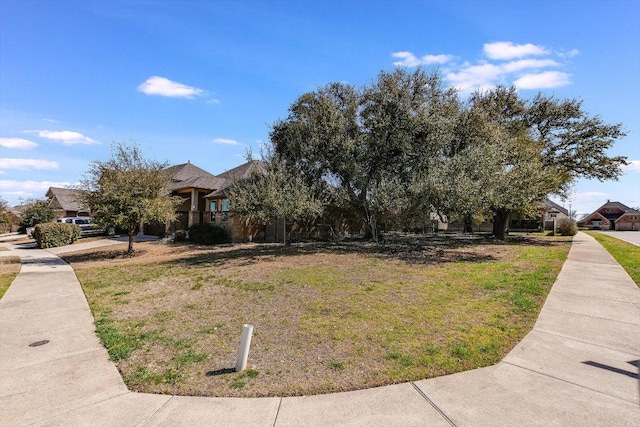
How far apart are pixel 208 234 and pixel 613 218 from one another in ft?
292

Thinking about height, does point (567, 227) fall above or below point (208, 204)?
below

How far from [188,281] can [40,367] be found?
203 inches

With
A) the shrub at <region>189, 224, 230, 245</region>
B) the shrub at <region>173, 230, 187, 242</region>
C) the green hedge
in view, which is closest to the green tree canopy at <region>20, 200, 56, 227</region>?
the green hedge

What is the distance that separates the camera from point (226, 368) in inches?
180

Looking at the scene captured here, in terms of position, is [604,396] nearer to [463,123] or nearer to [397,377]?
[397,377]

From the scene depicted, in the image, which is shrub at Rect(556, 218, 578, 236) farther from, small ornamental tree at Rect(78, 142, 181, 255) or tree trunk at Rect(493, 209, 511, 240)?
small ornamental tree at Rect(78, 142, 181, 255)

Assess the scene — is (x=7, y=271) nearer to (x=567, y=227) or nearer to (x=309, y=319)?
(x=309, y=319)

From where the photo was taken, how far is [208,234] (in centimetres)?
2088

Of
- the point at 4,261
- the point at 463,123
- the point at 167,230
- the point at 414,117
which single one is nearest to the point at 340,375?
the point at 414,117

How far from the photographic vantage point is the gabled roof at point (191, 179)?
1070 inches

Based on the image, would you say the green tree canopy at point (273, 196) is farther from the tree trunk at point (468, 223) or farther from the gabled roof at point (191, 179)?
the gabled roof at point (191, 179)

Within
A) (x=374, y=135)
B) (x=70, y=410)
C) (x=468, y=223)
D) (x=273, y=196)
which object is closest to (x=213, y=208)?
(x=273, y=196)

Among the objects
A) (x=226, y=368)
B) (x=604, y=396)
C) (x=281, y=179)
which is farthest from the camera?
(x=281, y=179)

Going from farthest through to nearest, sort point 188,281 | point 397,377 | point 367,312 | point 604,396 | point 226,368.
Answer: point 188,281 < point 367,312 < point 226,368 < point 397,377 < point 604,396
